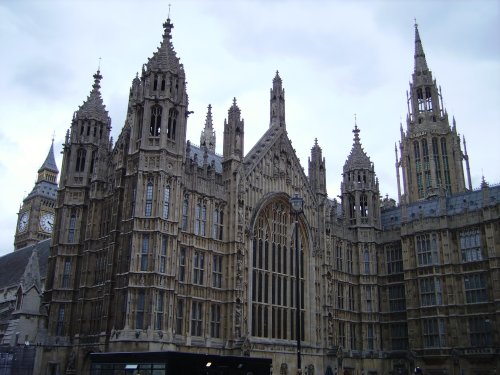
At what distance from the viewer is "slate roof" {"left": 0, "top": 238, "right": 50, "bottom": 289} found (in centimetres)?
6836

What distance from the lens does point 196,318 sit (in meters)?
45.2

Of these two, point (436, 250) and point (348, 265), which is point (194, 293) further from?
point (436, 250)

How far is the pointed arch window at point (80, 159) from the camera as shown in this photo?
175ft

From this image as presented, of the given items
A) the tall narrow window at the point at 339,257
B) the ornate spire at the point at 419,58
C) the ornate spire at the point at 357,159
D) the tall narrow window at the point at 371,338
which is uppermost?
the ornate spire at the point at 419,58

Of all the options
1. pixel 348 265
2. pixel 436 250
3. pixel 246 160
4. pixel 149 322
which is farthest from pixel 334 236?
pixel 149 322

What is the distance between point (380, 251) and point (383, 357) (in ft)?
38.4

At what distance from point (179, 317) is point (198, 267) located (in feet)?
14.9

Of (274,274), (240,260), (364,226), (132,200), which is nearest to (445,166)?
(364,226)

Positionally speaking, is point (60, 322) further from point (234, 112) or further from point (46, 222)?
point (46, 222)

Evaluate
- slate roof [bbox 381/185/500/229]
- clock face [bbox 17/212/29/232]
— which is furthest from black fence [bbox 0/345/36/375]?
clock face [bbox 17/212/29/232]

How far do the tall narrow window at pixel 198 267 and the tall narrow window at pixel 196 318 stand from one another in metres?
1.83

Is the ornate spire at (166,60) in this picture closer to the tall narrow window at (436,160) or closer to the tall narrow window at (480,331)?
the tall narrow window at (480,331)

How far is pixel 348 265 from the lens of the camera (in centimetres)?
6288

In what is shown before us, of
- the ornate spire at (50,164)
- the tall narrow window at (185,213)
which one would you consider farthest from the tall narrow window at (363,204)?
the ornate spire at (50,164)
